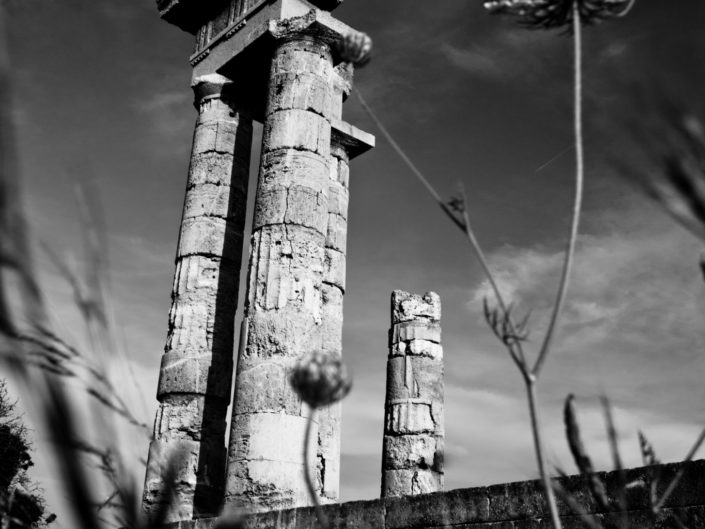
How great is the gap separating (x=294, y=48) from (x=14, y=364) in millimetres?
10738

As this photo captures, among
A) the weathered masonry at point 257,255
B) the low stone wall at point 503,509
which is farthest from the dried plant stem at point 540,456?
the weathered masonry at point 257,255

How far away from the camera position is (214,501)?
970cm

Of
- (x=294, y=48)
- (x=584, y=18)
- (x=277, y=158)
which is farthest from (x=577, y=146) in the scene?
(x=294, y=48)

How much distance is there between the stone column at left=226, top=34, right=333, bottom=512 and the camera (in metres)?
8.70

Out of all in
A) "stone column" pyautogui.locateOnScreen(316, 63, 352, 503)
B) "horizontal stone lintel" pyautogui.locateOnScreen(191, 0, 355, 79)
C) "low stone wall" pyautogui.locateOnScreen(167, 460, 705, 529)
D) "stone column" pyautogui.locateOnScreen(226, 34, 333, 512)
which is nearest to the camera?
"low stone wall" pyautogui.locateOnScreen(167, 460, 705, 529)

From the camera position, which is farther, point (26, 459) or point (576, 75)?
point (26, 459)

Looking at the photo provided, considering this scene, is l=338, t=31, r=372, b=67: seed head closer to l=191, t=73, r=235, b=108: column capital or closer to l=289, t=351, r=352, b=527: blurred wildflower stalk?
l=289, t=351, r=352, b=527: blurred wildflower stalk

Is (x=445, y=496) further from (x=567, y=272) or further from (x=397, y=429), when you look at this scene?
(x=397, y=429)

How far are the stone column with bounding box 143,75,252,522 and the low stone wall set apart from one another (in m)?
3.13

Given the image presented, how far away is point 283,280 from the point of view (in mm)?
9570

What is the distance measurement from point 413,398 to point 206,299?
447 centimetres

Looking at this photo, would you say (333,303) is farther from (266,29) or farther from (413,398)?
(266,29)

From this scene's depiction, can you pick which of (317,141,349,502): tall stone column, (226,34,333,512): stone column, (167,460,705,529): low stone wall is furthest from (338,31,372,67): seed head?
(317,141,349,502): tall stone column

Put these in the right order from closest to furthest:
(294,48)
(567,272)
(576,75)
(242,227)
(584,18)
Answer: (567,272)
(576,75)
(584,18)
(294,48)
(242,227)
